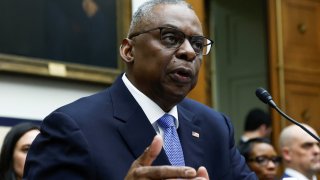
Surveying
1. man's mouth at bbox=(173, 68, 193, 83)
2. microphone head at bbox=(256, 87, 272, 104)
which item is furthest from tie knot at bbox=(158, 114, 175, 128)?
microphone head at bbox=(256, 87, 272, 104)

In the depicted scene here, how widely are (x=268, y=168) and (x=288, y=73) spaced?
2074mm

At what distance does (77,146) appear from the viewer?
2.12m

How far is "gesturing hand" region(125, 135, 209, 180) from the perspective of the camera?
1.85 metres

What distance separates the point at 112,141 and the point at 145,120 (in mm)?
162

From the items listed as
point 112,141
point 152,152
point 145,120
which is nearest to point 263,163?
point 145,120

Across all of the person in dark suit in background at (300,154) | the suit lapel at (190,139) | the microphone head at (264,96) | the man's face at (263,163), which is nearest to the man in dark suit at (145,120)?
the suit lapel at (190,139)

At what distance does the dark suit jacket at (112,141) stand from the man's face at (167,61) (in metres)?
0.09

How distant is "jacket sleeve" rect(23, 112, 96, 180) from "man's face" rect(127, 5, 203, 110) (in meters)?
0.34

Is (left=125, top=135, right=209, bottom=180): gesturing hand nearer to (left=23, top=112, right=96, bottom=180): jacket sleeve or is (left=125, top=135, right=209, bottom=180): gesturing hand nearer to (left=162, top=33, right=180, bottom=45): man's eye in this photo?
(left=23, top=112, right=96, bottom=180): jacket sleeve

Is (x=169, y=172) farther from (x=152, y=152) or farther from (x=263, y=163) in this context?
(x=263, y=163)

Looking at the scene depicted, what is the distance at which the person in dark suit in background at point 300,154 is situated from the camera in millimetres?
5289

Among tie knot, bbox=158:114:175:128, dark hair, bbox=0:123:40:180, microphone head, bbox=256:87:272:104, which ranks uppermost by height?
microphone head, bbox=256:87:272:104

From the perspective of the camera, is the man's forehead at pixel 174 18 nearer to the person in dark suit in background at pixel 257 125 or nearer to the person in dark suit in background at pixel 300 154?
the person in dark suit in background at pixel 300 154

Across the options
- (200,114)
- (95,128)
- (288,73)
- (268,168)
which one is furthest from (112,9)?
(95,128)
